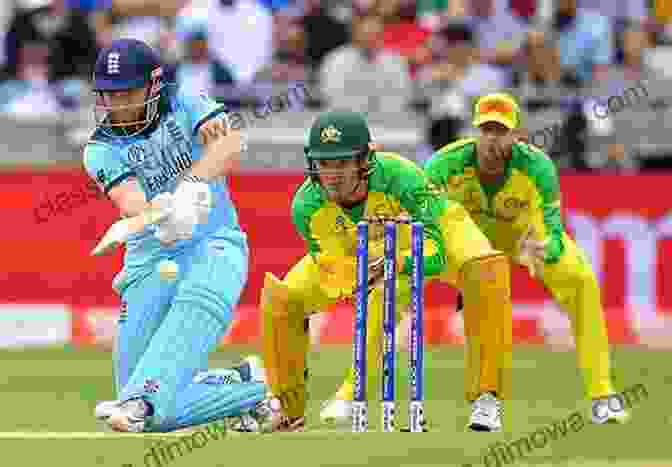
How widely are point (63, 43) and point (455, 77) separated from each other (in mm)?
4147

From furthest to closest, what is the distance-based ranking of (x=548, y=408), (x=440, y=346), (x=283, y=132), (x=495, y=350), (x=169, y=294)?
(x=283, y=132) < (x=440, y=346) < (x=548, y=408) < (x=495, y=350) < (x=169, y=294)

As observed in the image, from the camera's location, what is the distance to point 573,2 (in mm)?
21672

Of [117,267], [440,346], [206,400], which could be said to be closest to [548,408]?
[206,400]

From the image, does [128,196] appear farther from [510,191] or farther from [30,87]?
[30,87]

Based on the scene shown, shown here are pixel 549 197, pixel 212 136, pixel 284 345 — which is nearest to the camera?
pixel 212 136

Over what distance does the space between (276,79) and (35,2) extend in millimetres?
2977

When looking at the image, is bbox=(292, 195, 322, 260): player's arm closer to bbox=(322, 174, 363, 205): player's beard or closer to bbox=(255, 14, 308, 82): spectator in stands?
bbox=(322, 174, 363, 205): player's beard

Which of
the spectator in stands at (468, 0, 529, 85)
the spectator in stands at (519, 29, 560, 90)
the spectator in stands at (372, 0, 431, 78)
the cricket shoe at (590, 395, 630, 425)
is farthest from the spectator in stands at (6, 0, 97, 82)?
the cricket shoe at (590, 395, 630, 425)

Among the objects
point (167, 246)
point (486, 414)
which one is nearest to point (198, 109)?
point (167, 246)

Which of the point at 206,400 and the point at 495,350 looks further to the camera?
the point at 495,350

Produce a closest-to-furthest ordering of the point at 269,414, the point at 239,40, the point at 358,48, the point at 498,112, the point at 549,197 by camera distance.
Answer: the point at 269,414 < the point at 549,197 < the point at 498,112 < the point at 358,48 < the point at 239,40

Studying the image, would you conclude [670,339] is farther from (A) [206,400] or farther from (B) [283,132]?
(A) [206,400]

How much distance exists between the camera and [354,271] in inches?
445

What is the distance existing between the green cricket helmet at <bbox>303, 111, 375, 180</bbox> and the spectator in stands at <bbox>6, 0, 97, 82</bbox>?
10878 mm
